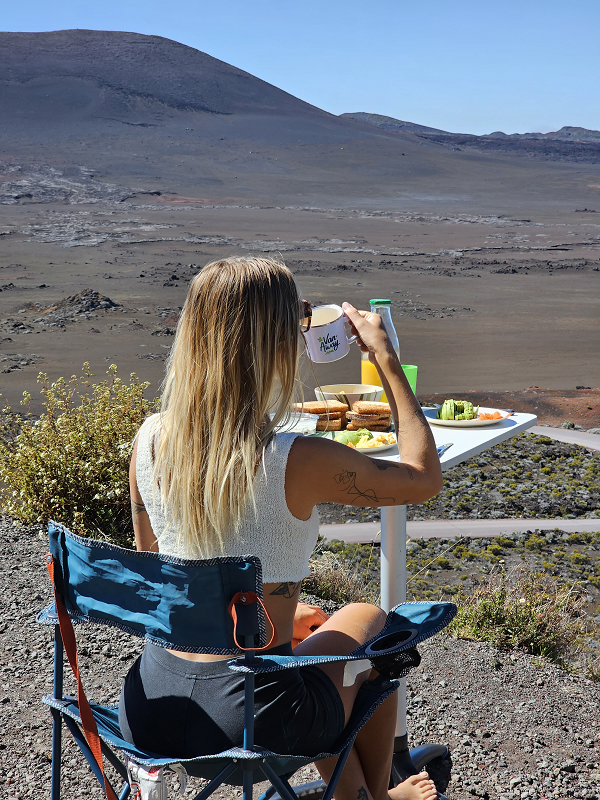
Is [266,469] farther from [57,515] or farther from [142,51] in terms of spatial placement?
[142,51]

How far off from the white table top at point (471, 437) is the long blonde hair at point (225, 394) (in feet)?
2.21

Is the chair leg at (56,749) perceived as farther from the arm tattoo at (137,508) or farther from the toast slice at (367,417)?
the toast slice at (367,417)

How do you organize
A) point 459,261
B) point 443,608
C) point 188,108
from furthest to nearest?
1. point 188,108
2. point 459,261
3. point 443,608

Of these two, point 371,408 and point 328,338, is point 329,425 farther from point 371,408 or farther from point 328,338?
point 328,338

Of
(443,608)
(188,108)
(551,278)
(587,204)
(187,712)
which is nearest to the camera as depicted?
(187,712)

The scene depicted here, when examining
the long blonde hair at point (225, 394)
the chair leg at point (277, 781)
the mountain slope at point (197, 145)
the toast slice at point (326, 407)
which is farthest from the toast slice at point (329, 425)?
the mountain slope at point (197, 145)

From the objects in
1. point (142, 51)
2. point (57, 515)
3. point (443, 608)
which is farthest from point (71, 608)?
point (142, 51)

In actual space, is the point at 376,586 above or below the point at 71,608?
below

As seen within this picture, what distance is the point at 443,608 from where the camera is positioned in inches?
61.5

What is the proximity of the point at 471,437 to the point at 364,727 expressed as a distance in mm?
913

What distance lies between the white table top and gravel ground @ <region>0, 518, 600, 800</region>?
2.49 ft

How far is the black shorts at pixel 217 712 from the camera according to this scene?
4.36 feet

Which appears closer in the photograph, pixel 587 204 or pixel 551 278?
pixel 551 278

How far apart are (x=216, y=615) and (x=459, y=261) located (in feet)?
85.7
